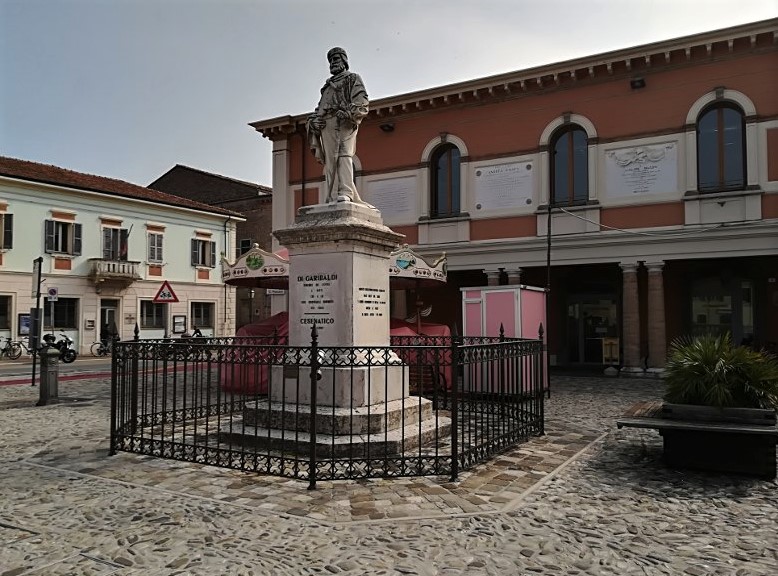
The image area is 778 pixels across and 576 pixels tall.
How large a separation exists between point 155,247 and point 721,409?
30204mm

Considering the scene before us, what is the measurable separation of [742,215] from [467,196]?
297 inches

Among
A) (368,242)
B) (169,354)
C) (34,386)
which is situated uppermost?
(368,242)

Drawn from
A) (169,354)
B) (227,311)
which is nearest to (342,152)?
(169,354)

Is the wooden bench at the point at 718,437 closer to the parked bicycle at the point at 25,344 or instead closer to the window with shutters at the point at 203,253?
the parked bicycle at the point at 25,344

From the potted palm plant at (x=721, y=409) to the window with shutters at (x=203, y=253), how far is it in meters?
30.6

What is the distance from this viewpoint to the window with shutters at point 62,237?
90.0 ft

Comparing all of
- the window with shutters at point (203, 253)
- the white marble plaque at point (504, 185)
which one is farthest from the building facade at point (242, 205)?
the white marble plaque at point (504, 185)

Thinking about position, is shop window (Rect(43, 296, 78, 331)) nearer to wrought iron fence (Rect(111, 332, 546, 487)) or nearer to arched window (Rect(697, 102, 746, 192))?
wrought iron fence (Rect(111, 332, 546, 487))

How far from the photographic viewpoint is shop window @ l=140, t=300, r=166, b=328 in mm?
31194

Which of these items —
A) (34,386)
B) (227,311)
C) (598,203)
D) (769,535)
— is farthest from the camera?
(227,311)

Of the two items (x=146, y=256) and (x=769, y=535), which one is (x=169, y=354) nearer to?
(x=769, y=535)

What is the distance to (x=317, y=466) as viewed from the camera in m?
6.14

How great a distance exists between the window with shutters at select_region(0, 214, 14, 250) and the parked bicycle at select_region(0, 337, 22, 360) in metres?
3.96

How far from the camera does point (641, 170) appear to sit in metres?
17.1
